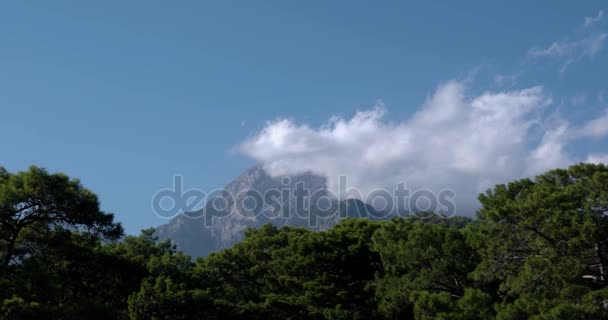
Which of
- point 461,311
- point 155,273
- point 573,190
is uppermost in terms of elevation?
point 573,190

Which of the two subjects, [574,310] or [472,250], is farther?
[472,250]

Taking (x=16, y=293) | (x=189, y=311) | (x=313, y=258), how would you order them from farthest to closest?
1. (x=313, y=258)
2. (x=189, y=311)
3. (x=16, y=293)

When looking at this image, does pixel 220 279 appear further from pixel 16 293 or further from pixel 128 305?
pixel 16 293

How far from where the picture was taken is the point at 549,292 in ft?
71.3

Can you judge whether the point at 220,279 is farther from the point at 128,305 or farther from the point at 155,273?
the point at 128,305

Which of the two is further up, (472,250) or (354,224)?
(354,224)

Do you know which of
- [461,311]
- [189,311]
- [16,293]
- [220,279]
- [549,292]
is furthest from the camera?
[220,279]

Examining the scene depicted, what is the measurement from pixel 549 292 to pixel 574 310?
6.53ft

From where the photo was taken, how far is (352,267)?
3606 cm

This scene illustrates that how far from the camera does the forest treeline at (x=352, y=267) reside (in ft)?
68.7

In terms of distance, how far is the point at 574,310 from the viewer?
A: 19.8 m

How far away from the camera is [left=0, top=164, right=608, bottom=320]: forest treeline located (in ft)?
68.7

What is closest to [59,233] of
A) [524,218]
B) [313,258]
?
[313,258]

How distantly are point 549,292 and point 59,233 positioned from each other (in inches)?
764
